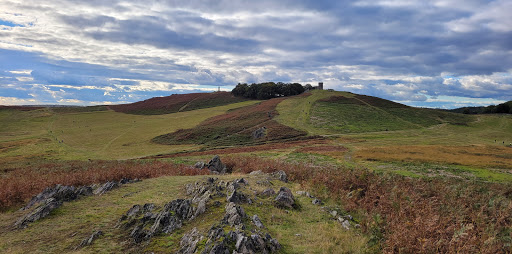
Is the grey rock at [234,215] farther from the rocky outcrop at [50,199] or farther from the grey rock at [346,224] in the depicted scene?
the rocky outcrop at [50,199]

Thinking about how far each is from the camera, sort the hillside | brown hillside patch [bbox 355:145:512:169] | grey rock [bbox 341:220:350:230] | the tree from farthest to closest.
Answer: the tree < the hillside < brown hillside patch [bbox 355:145:512:169] < grey rock [bbox 341:220:350:230]

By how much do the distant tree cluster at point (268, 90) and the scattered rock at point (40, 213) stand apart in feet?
427

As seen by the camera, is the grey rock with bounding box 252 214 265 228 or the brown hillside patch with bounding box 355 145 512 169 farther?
the brown hillside patch with bounding box 355 145 512 169

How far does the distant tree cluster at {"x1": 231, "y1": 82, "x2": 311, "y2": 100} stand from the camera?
143750 mm

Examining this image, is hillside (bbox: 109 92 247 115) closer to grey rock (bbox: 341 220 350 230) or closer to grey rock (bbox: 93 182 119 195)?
grey rock (bbox: 93 182 119 195)

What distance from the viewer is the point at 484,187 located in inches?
809

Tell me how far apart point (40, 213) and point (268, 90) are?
13457 cm

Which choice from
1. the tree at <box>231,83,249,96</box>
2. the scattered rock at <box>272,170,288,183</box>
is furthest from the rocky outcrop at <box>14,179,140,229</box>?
the tree at <box>231,83,249,96</box>

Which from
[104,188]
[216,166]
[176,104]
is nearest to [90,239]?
[104,188]

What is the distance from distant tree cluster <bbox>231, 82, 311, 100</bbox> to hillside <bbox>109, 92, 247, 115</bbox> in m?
6.43

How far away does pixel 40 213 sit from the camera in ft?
42.4

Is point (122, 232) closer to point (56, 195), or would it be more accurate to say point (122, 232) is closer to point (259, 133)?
point (56, 195)

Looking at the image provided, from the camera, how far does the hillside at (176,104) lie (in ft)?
399

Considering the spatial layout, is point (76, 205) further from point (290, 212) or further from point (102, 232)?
point (290, 212)
